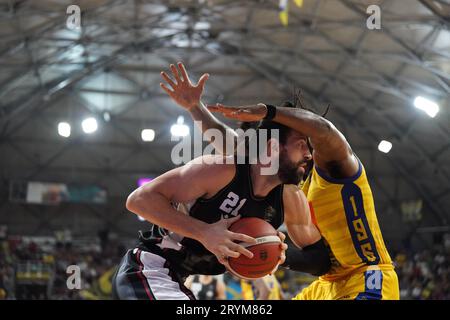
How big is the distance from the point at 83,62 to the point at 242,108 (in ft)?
68.8

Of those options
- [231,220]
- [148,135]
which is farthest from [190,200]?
[148,135]

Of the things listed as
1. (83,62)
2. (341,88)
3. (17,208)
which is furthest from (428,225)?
(17,208)

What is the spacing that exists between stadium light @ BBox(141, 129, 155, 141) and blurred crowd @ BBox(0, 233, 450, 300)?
4.96 meters

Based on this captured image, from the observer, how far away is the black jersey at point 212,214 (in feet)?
13.3

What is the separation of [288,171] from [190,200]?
75 centimetres

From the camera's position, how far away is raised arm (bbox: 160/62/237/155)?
14.6 feet

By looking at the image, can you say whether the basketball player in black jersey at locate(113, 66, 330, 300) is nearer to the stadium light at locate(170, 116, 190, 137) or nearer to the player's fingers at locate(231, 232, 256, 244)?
the player's fingers at locate(231, 232, 256, 244)

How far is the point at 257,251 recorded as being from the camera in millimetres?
3984

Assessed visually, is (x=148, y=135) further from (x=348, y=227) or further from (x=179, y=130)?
(x=348, y=227)

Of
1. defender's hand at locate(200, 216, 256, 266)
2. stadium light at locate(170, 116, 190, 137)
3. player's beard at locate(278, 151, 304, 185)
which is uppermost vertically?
stadium light at locate(170, 116, 190, 137)

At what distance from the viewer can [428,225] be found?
27.9 meters

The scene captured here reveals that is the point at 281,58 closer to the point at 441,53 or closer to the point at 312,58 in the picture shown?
the point at 312,58

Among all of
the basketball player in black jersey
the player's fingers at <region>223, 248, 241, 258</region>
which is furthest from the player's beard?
the player's fingers at <region>223, 248, 241, 258</region>

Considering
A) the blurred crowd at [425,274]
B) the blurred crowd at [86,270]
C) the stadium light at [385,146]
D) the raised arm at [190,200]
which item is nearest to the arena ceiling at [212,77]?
the stadium light at [385,146]
